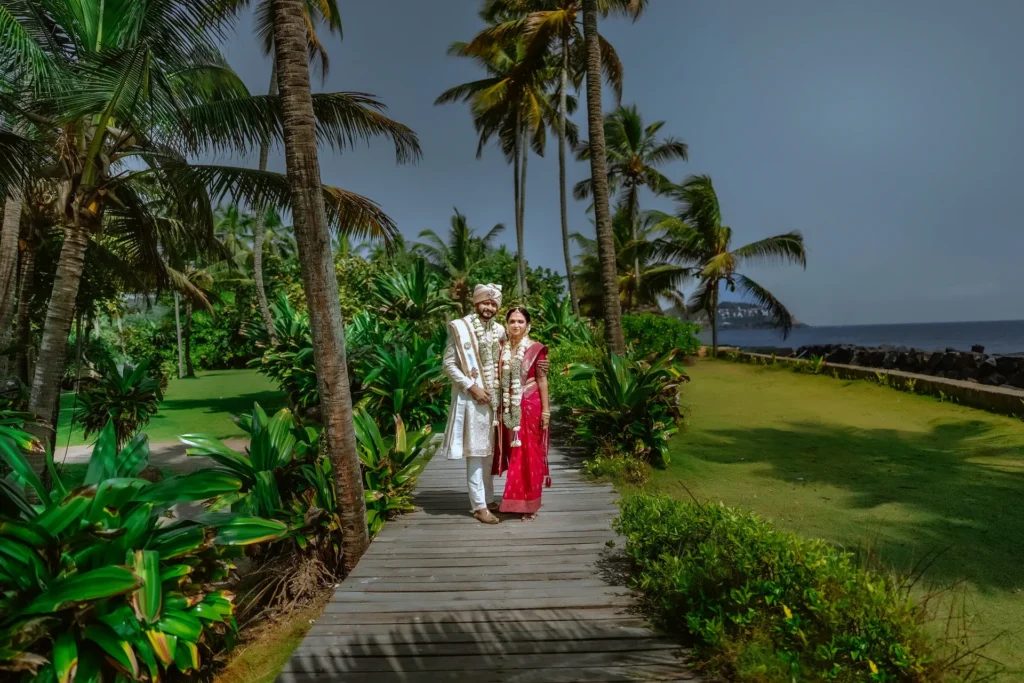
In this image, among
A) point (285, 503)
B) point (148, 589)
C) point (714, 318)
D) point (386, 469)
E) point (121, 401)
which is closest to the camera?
point (148, 589)

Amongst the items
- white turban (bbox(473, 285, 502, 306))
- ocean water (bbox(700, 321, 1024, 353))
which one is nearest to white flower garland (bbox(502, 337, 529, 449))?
white turban (bbox(473, 285, 502, 306))

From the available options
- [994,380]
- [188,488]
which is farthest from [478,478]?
[994,380]

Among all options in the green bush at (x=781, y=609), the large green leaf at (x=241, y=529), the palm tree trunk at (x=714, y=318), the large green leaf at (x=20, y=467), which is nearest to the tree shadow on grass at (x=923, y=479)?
the green bush at (x=781, y=609)

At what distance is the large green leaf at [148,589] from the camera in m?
2.61

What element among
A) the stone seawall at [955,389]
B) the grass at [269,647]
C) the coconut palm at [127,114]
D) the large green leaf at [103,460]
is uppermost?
the coconut palm at [127,114]

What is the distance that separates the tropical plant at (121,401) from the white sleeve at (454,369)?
8201mm

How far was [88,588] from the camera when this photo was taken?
2506mm

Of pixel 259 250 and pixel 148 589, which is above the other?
pixel 259 250

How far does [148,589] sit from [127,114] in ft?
16.4

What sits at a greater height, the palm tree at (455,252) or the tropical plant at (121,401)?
the palm tree at (455,252)

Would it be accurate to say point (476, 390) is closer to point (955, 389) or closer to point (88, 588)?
point (88, 588)

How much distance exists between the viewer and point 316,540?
4.22 metres

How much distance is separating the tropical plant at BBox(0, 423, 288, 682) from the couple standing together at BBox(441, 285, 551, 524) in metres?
1.83

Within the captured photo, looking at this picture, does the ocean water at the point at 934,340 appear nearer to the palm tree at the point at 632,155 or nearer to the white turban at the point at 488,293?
the palm tree at the point at 632,155
